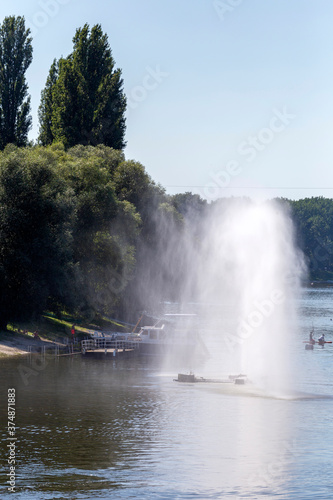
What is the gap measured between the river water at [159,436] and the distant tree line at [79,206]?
34.8ft

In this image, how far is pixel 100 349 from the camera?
261 ft

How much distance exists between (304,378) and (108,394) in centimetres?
2184

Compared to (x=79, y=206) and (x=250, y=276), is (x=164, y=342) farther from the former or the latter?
(x=250, y=276)

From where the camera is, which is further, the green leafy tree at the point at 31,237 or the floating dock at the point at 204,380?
the green leafy tree at the point at 31,237

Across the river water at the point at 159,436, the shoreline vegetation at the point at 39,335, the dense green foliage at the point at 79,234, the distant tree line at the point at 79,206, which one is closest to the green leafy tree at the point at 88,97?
the distant tree line at the point at 79,206

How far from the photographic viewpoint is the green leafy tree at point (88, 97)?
105062 mm

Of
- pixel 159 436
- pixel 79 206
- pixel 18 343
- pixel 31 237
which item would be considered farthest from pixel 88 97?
pixel 159 436

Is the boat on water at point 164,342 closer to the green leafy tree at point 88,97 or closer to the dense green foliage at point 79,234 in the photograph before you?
the dense green foliage at point 79,234

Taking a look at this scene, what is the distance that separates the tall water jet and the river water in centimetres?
1814

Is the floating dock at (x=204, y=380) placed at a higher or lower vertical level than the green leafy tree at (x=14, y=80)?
lower

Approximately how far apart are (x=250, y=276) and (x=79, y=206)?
194ft

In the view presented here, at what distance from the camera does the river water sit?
3359 cm

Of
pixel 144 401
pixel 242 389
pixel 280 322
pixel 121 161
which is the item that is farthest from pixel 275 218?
pixel 144 401

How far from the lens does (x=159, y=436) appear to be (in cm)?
4291
